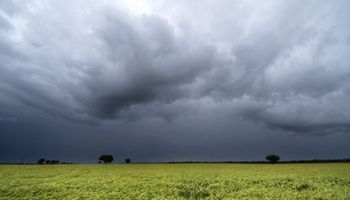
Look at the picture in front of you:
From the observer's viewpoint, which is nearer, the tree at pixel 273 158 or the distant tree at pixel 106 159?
the tree at pixel 273 158

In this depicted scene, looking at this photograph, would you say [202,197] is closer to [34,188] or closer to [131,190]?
[131,190]

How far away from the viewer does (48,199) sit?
574 inches

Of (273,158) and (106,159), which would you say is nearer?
(273,158)

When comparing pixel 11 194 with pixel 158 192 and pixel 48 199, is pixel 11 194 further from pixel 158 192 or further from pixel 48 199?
pixel 158 192

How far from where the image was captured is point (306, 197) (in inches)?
587

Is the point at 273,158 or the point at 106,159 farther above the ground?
the point at 106,159

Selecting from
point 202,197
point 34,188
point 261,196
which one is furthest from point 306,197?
point 34,188

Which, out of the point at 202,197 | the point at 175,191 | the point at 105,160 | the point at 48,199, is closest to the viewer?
the point at 48,199

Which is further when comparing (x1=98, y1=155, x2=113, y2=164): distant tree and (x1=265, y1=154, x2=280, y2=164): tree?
(x1=98, y1=155, x2=113, y2=164): distant tree

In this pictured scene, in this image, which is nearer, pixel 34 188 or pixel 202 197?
pixel 202 197

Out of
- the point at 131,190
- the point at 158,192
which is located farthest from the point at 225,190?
the point at 131,190

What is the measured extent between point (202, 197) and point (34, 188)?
13101 millimetres

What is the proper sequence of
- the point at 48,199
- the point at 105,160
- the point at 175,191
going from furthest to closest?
the point at 105,160
the point at 175,191
the point at 48,199

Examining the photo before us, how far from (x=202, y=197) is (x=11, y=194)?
1344 centimetres
